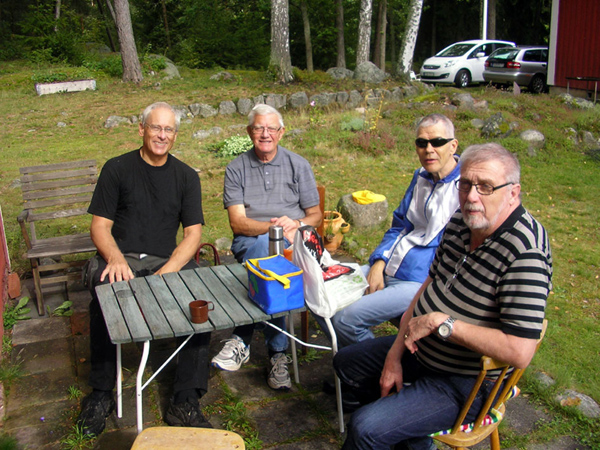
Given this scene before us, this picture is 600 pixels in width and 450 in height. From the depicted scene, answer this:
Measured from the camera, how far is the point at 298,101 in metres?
11.6

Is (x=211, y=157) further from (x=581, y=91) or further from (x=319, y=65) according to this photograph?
(x=319, y=65)

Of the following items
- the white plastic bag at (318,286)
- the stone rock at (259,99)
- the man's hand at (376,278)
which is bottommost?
the man's hand at (376,278)

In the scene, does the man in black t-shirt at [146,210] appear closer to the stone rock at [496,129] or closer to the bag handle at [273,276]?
the bag handle at [273,276]

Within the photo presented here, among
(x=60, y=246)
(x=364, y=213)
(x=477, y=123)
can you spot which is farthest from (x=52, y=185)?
(x=477, y=123)

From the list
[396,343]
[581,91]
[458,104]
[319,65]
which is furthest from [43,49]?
[396,343]

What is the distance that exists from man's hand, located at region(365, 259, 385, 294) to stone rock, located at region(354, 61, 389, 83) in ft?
39.3

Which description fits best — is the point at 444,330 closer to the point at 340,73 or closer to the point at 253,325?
the point at 253,325

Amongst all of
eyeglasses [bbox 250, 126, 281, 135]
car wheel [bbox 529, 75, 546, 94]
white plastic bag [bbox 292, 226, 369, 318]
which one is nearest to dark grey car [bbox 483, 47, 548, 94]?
car wheel [bbox 529, 75, 546, 94]

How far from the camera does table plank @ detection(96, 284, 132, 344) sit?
211 centimetres

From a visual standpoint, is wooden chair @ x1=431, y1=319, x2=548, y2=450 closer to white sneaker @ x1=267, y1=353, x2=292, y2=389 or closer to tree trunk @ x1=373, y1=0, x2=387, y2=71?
white sneaker @ x1=267, y1=353, x2=292, y2=389

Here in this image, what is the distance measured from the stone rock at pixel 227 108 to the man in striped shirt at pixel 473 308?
380 inches

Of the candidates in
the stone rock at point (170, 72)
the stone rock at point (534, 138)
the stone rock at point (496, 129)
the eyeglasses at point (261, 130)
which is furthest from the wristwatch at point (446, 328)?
the stone rock at point (170, 72)

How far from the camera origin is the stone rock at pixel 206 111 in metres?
11.0

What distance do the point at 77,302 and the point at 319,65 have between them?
75.2ft
